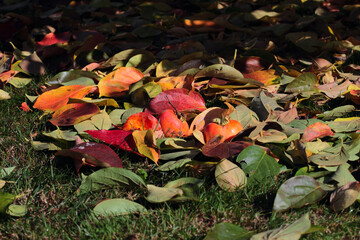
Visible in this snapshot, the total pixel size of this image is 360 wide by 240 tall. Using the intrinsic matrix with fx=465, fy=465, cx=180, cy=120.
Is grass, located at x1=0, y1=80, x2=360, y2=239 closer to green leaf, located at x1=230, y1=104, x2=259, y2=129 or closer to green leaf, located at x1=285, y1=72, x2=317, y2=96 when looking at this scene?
green leaf, located at x1=230, y1=104, x2=259, y2=129

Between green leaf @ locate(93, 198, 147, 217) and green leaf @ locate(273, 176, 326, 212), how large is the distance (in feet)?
1.75

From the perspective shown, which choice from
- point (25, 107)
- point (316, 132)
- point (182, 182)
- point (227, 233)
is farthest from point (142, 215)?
point (25, 107)

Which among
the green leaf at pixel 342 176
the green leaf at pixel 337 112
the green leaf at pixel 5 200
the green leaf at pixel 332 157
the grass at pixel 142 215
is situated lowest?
the green leaf at pixel 337 112

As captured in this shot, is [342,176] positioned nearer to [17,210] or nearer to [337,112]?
[337,112]

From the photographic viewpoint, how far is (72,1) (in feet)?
14.8

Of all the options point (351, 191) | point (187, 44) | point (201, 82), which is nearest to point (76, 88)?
point (201, 82)

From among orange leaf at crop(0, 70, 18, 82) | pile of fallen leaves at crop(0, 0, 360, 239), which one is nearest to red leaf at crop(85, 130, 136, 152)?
pile of fallen leaves at crop(0, 0, 360, 239)

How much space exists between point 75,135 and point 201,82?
828 mm

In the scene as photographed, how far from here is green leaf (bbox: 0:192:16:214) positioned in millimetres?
1782

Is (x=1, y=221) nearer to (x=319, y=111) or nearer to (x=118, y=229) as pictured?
(x=118, y=229)

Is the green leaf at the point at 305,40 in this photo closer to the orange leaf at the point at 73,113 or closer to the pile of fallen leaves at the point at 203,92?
the pile of fallen leaves at the point at 203,92

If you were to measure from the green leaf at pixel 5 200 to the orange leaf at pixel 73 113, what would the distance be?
57 cm

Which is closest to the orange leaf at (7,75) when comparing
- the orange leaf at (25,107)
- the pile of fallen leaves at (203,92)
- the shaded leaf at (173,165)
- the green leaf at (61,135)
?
the pile of fallen leaves at (203,92)

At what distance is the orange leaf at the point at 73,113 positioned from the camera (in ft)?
7.64
